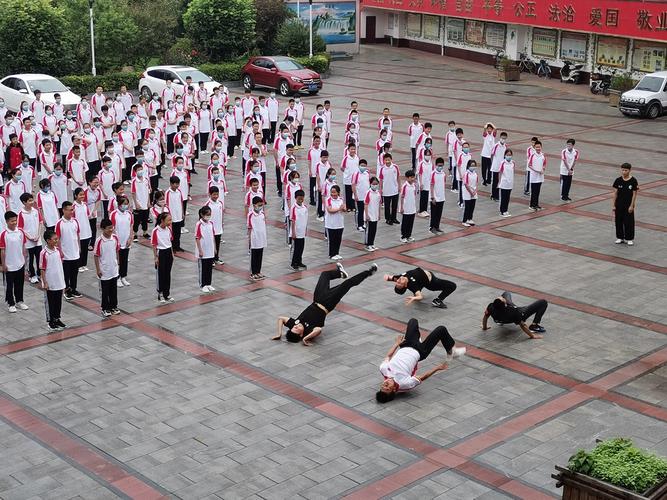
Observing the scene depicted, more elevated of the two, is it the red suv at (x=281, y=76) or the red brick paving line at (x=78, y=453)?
the red suv at (x=281, y=76)

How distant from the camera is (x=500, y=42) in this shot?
46344mm

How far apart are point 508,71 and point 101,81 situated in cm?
1737

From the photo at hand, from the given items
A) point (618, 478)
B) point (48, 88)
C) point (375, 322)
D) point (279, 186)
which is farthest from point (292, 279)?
point (48, 88)

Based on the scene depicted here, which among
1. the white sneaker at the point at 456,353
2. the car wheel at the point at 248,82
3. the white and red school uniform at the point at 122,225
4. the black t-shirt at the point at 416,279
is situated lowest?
the white sneaker at the point at 456,353

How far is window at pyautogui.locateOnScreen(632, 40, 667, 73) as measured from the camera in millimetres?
37125

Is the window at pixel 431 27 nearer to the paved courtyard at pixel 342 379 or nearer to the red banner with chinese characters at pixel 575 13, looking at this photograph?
the red banner with chinese characters at pixel 575 13

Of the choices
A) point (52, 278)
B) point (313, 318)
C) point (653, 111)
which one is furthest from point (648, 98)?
point (52, 278)

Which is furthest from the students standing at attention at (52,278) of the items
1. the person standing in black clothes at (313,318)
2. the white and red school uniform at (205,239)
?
the person standing in black clothes at (313,318)

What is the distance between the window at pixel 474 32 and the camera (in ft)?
156

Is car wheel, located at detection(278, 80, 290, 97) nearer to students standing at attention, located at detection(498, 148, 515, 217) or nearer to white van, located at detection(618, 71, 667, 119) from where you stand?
white van, located at detection(618, 71, 667, 119)

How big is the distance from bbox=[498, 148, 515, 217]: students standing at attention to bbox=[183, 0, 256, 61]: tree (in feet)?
78.7

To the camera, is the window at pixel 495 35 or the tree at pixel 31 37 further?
the window at pixel 495 35

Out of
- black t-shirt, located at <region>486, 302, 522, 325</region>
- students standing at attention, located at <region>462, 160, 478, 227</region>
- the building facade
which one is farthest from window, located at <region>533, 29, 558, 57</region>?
black t-shirt, located at <region>486, 302, 522, 325</region>

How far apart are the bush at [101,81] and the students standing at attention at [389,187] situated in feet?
68.3
